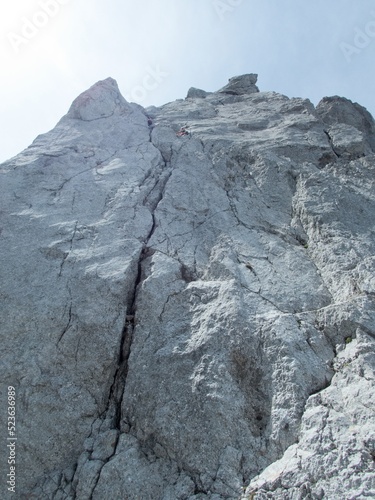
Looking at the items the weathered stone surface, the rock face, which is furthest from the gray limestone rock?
the rock face

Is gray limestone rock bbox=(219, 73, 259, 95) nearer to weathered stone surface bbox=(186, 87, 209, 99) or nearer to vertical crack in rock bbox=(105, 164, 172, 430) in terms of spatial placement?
weathered stone surface bbox=(186, 87, 209, 99)

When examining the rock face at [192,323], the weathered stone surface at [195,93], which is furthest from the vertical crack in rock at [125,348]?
the weathered stone surface at [195,93]

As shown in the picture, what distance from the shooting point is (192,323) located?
854 centimetres

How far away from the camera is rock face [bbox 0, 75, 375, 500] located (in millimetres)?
6535

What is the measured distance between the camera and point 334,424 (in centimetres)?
614

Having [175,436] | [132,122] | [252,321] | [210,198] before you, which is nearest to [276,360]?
[252,321]

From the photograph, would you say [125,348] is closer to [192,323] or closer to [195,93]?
[192,323]

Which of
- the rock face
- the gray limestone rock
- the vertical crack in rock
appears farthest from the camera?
the gray limestone rock

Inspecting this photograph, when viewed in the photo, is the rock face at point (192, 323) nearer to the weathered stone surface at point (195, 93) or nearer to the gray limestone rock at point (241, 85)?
the gray limestone rock at point (241, 85)

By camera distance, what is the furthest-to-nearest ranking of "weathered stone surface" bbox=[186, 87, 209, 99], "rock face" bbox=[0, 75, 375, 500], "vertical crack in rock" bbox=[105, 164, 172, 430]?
"weathered stone surface" bbox=[186, 87, 209, 99] < "vertical crack in rock" bbox=[105, 164, 172, 430] < "rock face" bbox=[0, 75, 375, 500]

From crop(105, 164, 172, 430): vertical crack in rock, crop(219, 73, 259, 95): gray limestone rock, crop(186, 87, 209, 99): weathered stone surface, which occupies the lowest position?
crop(105, 164, 172, 430): vertical crack in rock

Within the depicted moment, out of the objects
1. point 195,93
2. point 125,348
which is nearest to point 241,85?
point 195,93

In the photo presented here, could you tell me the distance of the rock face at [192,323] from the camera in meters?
6.54

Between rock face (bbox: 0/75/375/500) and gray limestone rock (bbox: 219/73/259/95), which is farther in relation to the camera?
gray limestone rock (bbox: 219/73/259/95)
